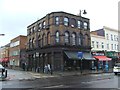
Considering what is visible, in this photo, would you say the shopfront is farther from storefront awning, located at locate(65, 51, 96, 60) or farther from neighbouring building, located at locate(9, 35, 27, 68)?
neighbouring building, located at locate(9, 35, 27, 68)

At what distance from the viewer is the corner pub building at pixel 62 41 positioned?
40.6 metres

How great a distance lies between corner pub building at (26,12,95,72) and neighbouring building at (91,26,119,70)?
3455mm

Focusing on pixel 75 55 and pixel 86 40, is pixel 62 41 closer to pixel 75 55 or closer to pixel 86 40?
pixel 75 55

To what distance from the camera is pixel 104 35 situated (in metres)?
53.0

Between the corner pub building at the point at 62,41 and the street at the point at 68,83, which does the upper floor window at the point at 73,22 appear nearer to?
the corner pub building at the point at 62,41

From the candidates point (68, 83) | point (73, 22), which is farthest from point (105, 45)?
point (68, 83)

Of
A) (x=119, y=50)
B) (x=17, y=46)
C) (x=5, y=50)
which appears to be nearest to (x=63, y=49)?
(x=119, y=50)

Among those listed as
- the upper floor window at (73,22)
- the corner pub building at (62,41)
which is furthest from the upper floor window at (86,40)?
the upper floor window at (73,22)

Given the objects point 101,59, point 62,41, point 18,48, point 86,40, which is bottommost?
point 101,59

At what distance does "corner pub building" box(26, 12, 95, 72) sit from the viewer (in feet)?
133

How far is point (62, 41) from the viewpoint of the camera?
134 ft

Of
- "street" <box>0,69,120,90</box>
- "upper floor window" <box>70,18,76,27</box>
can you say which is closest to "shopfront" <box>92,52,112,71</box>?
"upper floor window" <box>70,18,76,27</box>

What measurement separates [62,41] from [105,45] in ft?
50.5

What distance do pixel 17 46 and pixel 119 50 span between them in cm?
2750
